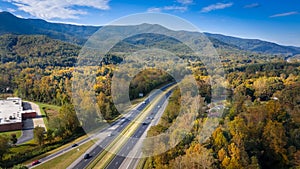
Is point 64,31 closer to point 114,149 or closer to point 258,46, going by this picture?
point 114,149

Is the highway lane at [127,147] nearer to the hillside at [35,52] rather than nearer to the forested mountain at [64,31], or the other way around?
the hillside at [35,52]

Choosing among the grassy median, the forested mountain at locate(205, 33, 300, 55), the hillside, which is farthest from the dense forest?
the forested mountain at locate(205, 33, 300, 55)

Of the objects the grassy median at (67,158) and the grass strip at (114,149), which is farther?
the grassy median at (67,158)

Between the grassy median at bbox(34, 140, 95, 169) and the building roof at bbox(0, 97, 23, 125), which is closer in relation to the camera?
the grassy median at bbox(34, 140, 95, 169)

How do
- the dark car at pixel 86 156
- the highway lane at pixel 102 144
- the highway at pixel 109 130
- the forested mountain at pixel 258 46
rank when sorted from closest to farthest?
1. the highway lane at pixel 102 144
2. the dark car at pixel 86 156
3. the highway at pixel 109 130
4. the forested mountain at pixel 258 46

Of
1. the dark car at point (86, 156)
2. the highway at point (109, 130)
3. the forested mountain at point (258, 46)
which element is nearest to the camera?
the dark car at point (86, 156)

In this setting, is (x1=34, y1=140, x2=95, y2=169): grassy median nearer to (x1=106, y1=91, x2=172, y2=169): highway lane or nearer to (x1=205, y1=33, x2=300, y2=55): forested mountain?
(x1=106, y1=91, x2=172, y2=169): highway lane

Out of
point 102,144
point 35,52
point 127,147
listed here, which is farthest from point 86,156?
point 35,52

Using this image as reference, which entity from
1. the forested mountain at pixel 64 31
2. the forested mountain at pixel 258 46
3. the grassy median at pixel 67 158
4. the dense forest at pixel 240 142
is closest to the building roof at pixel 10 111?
the grassy median at pixel 67 158
